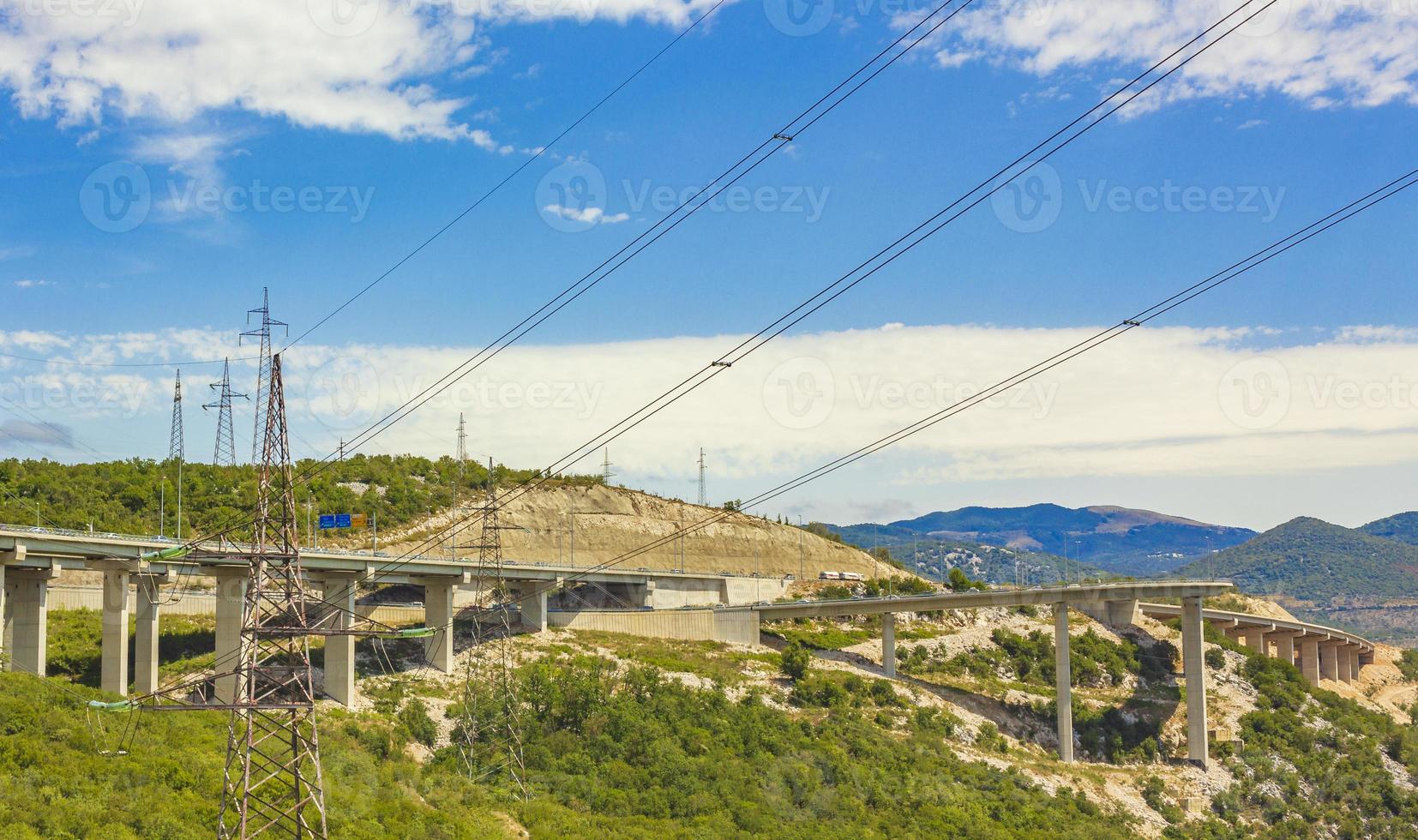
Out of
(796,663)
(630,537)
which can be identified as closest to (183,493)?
(630,537)

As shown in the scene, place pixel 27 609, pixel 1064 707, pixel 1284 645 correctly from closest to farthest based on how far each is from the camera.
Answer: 1. pixel 27 609
2. pixel 1064 707
3. pixel 1284 645

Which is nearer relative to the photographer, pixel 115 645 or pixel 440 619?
pixel 115 645

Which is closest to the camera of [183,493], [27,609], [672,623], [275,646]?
[275,646]

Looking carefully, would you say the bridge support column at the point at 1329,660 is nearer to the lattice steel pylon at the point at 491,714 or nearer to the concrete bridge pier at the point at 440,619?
the lattice steel pylon at the point at 491,714

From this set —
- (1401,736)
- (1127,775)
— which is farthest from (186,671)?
(1401,736)

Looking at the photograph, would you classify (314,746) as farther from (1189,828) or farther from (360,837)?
(1189,828)

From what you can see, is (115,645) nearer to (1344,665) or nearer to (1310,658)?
(1310,658)
